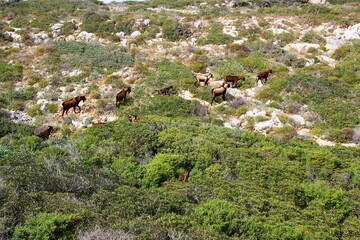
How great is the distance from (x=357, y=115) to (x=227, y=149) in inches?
325

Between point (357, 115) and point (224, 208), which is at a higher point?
Result: point (224, 208)

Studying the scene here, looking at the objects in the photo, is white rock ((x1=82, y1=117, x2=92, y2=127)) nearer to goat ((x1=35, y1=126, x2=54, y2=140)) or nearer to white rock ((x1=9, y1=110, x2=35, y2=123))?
goat ((x1=35, y1=126, x2=54, y2=140))

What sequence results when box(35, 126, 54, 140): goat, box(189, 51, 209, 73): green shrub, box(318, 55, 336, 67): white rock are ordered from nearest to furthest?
box(35, 126, 54, 140): goat
box(318, 55, 336, 67): white rock
box(189, 51, 209, 73): green shrub

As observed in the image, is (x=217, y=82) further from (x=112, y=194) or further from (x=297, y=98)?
(x=112, y=194)

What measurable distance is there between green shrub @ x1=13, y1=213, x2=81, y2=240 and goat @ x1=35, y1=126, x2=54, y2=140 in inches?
374

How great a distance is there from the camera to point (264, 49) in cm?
2330

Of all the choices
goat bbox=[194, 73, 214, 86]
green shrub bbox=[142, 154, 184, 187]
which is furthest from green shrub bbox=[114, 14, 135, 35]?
green shrub bbox=[142, 154, 184, 187]

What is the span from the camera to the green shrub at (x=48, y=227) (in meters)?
5.82

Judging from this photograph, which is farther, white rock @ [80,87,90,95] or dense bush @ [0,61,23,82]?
dense bush @ [0,61,23,82]

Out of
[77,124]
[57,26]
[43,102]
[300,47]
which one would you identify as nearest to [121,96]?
[77,124]

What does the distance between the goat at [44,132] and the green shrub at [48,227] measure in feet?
31.1

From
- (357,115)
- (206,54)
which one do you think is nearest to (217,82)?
(206,54)

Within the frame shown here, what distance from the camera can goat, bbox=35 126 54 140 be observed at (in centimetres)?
1496

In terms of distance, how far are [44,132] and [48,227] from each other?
1006 cm
